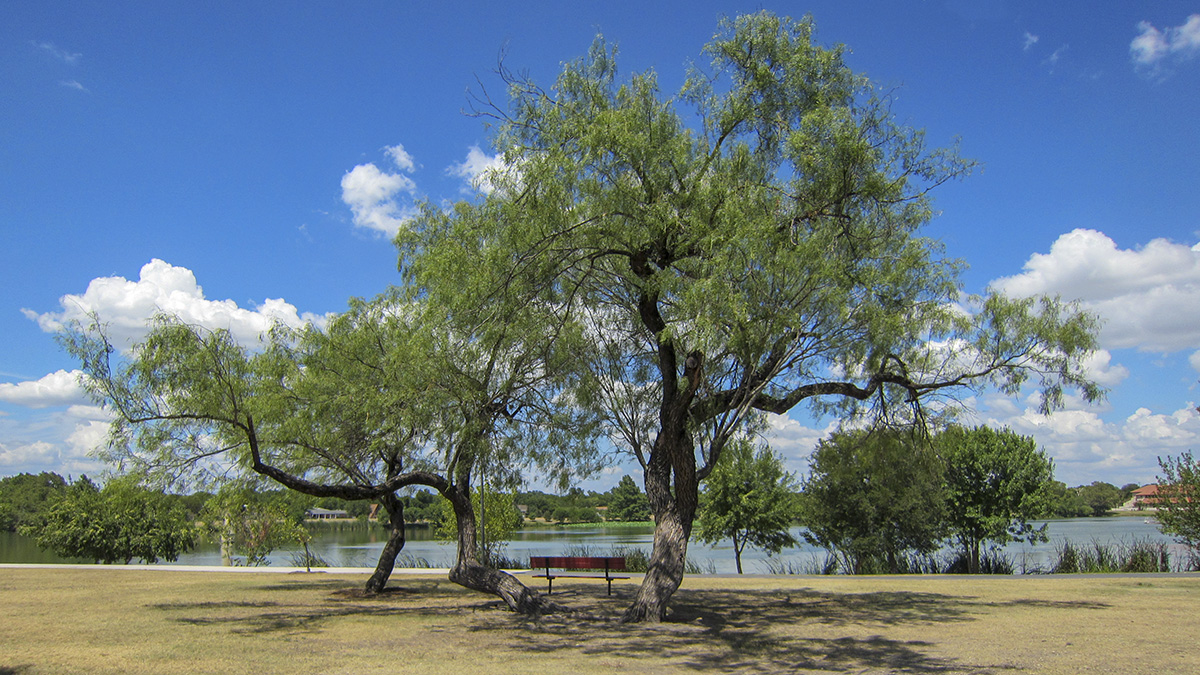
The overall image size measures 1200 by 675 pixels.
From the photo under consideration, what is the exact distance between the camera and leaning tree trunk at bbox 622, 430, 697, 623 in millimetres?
10539

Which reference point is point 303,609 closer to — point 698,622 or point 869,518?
point 698,622

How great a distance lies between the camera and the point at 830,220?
10.5 m

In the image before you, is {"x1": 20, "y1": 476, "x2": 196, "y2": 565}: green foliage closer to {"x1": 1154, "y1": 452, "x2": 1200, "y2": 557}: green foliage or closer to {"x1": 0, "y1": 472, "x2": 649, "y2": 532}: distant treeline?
{"x1": 0, "y1": 472, "x2": 649, "y2": 532}: distant treeline

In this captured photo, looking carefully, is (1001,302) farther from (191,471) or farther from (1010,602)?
(191,471)

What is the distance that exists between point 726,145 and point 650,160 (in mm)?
1600

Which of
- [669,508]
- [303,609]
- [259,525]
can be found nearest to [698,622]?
[669,508]

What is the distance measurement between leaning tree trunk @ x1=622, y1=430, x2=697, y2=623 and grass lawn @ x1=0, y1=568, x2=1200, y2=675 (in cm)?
68

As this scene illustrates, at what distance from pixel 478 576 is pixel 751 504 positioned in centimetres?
1344

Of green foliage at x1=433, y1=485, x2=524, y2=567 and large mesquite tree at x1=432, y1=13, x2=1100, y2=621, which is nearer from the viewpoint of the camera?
large mesquite tree at x1=432, y1=13, x2=1100, y2=621

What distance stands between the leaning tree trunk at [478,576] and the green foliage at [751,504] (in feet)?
39.6

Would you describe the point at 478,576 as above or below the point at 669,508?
below

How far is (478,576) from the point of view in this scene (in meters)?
12.0

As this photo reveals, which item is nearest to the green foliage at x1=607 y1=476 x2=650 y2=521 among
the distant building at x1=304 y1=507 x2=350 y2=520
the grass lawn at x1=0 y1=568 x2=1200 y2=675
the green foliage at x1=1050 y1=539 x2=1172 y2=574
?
the distant building at x1=304 y1=507 x2=350 y2=520

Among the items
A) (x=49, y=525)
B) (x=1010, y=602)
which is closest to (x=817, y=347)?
(x=1010, y=602)
